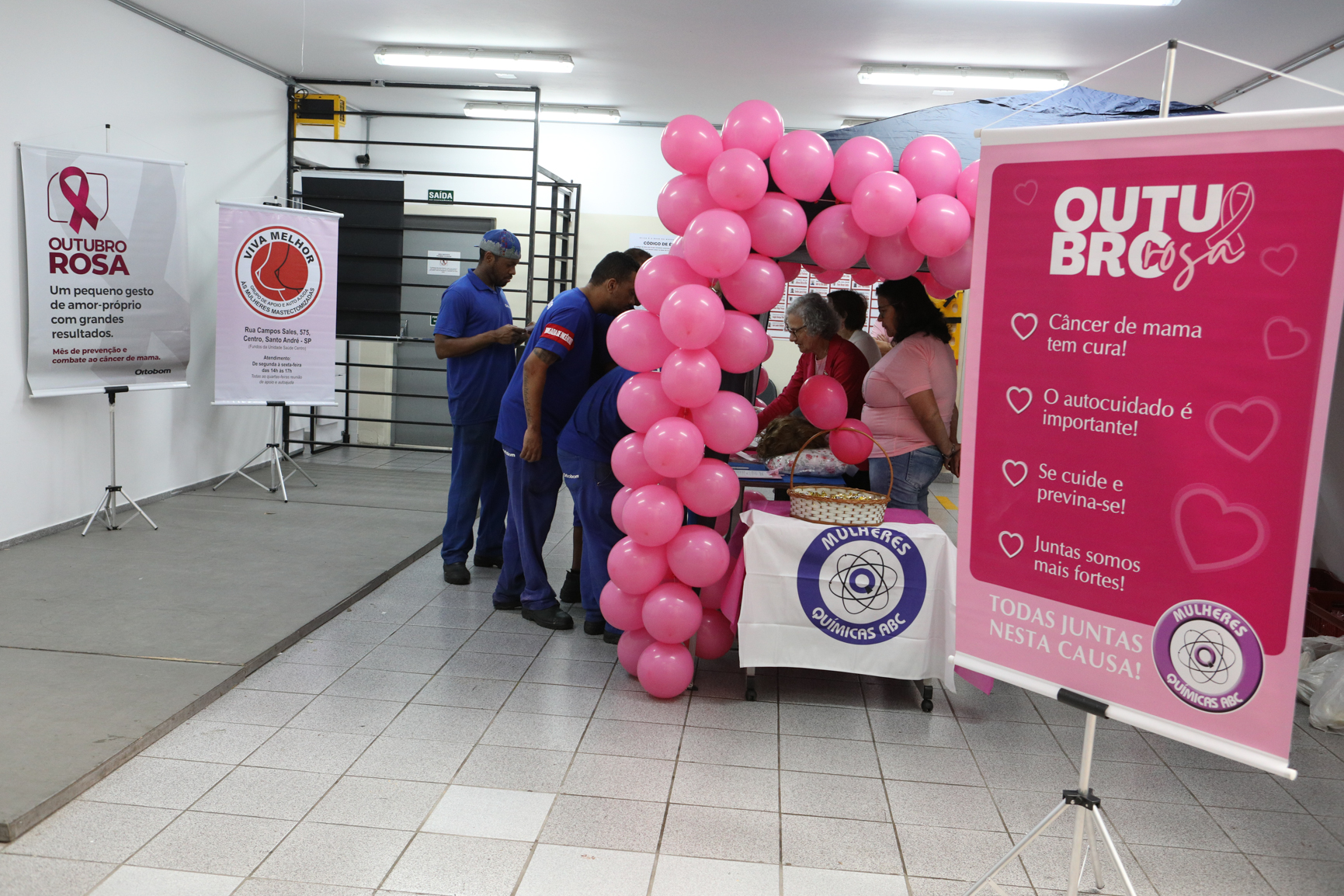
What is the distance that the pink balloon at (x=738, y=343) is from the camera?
3.30 metres

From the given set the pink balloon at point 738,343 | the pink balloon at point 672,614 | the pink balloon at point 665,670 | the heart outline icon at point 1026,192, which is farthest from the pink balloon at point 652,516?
the heart outline icon at point 1026,192

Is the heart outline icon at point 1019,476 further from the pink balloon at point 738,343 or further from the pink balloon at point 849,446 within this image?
the pink balloon at point 849,446

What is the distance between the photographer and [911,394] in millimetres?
3822

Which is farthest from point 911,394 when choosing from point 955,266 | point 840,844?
point 840,844

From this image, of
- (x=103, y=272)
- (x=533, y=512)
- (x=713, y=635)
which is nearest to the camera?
(x=713, y=635)

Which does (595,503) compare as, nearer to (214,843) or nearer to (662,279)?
(662,279)

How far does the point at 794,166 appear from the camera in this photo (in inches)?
127

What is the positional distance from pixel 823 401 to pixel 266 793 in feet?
8.17

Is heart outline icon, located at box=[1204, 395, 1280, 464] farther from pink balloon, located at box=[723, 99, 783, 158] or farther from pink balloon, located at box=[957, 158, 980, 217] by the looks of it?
pink balloon, located at box=[723, 99, 783, 158]

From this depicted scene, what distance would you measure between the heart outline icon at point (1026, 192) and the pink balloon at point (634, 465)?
5.61 ft

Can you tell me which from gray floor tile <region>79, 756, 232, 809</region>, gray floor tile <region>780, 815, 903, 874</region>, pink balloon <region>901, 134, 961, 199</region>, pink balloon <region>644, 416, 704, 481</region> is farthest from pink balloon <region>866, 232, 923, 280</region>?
gray floor tile <region>79, 756, 232, 809</region>

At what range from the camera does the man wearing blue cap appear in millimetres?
4809

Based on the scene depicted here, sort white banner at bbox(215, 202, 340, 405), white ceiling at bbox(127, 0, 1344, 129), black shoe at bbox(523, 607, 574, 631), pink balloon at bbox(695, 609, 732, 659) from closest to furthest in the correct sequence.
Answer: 1. pink balloon at bbox(695, 609, 732, 659)
2. black shoe at bbox(523, 607, 574, 631)
3. white ceiling at bbox(127, 0, 1344, 129)
4. white banner at bbox(215, 202, 340, 405)

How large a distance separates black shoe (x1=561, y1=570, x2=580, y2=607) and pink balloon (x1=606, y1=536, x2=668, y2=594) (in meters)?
1.26
